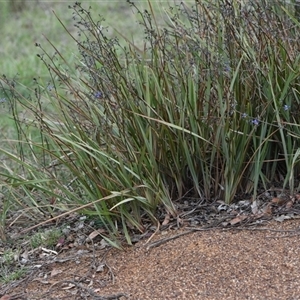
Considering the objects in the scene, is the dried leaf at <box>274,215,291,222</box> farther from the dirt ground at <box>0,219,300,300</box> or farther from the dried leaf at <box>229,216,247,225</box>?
the dried leaf at <box>229,216,247,225</box>

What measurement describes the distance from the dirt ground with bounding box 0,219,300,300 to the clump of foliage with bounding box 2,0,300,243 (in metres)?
0.19

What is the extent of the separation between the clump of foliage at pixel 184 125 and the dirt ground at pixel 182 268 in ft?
0.63

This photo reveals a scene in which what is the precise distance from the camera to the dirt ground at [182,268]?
293cm

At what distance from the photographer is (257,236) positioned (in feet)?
10.7

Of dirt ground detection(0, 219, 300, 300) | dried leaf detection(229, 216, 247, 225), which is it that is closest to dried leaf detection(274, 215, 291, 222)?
dirt ground detection(0, 219, 300, 300)

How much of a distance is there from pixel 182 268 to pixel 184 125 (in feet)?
2.73

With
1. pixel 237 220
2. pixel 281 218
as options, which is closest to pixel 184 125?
pixel 237 220

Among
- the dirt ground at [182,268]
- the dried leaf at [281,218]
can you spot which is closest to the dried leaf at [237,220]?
the dirt ground at [182,268]

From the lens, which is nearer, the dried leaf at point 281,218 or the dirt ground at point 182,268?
the dirt ground at point 182,268

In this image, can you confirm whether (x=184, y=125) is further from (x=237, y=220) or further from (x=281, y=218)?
(x=281, y=218)

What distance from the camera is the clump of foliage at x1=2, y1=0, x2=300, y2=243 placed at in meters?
3.47

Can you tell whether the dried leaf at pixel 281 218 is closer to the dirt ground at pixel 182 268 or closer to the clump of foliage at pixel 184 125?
the dirt ground at pixel 182 268

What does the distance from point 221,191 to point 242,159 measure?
0.75 feet

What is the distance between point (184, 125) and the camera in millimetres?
3586
